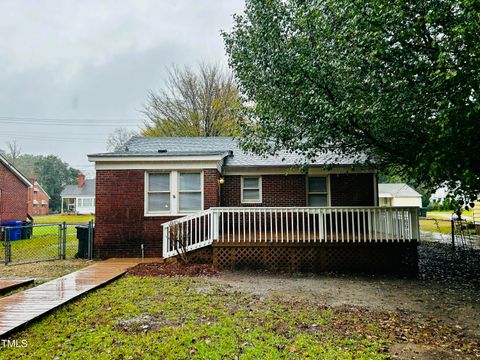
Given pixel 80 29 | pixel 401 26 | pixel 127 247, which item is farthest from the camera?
pixel 80 29

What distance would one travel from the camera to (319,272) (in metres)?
8.52

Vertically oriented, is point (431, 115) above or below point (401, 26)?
below

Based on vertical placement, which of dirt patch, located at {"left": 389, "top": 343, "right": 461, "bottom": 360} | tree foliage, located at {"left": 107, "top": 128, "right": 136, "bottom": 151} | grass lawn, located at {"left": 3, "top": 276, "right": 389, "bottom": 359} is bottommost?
dirt patch, located at {"left": 389, "top": 343, "right": 461, "bottom": 360}

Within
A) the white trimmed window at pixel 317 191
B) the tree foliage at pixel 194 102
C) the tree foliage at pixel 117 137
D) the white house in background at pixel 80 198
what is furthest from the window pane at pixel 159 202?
the white house in background at pixel 80 198

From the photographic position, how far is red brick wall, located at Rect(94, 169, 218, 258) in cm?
1000

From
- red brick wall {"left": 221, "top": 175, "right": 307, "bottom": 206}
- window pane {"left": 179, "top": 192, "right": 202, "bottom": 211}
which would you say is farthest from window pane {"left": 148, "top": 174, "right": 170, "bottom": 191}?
red brick wall {"left": 221, "top": 175, "right": 307, "bottom": 206}

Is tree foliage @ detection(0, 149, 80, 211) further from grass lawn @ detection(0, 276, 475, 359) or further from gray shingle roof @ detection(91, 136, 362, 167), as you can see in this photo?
grass lawn @ detection(0, 276, 475, 359)

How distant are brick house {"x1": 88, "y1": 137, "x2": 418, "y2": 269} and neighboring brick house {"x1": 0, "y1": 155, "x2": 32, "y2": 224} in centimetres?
1041

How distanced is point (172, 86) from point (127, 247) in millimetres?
21152

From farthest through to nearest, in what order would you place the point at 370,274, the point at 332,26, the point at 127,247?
the point at 127,247 < the point at 370,274 < the point at 332,26

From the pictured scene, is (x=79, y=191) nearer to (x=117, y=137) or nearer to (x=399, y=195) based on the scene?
(x=117, y=137)

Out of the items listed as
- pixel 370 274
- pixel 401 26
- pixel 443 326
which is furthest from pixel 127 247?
pixel 401 26

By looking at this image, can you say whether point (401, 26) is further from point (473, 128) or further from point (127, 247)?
point (127, 247)

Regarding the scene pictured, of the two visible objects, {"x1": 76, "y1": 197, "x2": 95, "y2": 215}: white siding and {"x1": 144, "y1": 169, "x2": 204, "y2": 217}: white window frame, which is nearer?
{"x1": 144, "y1": 169, "x2": 204, "y2": 217}: white window frame
